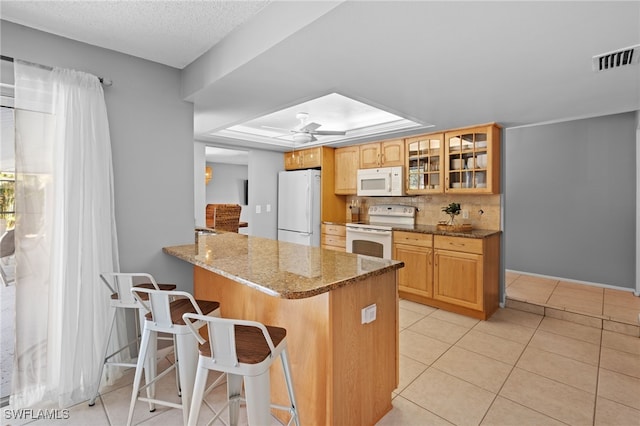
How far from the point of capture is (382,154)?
185 inches

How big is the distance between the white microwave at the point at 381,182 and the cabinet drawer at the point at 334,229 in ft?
1.96

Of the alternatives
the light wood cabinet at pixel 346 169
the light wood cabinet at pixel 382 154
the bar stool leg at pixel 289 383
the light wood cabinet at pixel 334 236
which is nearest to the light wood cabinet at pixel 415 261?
the light wood cabinet at pixel 334 236

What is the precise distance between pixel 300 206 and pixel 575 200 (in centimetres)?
395

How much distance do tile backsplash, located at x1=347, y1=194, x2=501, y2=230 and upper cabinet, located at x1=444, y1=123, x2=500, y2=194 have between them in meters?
0.28

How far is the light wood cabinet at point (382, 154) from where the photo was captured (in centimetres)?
451

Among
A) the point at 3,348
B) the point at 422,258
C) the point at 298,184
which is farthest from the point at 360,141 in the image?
the point at 3,348

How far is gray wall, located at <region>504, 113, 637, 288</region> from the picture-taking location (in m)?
4.08

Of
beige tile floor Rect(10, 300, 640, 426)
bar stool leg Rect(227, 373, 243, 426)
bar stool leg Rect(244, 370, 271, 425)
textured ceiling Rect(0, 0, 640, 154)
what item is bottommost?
beige tile floor Rect(10, 300, 640, 426)

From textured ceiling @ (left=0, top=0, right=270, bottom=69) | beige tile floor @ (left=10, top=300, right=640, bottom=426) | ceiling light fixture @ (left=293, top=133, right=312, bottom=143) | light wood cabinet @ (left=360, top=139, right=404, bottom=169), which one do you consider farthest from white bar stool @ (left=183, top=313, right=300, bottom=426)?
light wood cabinet @ (left=360, top=139, right=404, bottom=169)

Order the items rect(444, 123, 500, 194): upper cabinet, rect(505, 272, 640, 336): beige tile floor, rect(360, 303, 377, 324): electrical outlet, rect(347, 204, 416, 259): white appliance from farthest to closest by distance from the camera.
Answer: rect(347, 204, 416, 259): white appliance < rect(444, 123, 500, 194): upper cabinet < rect(505, 272, 640, 336): beige tile floor < rect(360, 303, 377, 324): electrical outlet

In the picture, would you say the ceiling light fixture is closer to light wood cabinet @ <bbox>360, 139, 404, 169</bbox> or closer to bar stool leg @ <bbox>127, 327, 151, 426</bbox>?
light wood cabinet @ <bbox>360, 139, 404, 169</bbox>

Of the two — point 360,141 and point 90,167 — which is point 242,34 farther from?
point 360,141

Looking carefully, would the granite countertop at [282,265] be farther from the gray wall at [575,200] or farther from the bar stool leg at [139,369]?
the gray wall at [575,200]

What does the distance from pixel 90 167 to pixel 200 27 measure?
115 cm
